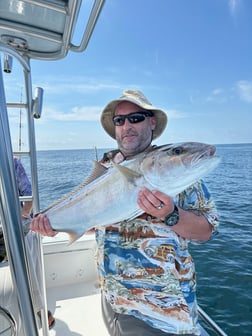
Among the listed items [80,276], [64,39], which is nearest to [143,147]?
[64,39]

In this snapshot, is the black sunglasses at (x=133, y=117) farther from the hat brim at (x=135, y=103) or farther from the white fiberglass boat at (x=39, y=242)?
the white fiberglass boat at (x=39, y=242)

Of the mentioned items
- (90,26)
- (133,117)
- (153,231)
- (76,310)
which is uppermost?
(90,26)

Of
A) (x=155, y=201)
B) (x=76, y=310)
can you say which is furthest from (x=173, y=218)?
(x=76, y=310)

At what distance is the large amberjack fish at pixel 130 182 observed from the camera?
56.4 inches

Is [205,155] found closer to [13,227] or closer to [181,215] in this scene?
[181,215]

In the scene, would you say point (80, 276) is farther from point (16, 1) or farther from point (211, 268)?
point (211, 268)

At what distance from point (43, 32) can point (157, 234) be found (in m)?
1.58

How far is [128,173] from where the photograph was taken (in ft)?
4.89

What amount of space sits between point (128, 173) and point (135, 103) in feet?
2.48

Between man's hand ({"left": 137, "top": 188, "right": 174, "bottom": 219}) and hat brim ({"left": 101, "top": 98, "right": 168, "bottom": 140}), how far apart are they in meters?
0.84

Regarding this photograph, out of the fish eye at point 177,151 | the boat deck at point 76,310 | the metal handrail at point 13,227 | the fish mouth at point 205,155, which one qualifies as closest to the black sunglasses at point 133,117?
the fish eye at point 177,151

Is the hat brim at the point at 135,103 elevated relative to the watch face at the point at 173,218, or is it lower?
elevated

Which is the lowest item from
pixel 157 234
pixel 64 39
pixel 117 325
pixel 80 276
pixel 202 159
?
pixel 80 276

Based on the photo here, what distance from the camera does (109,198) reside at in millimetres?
1565
